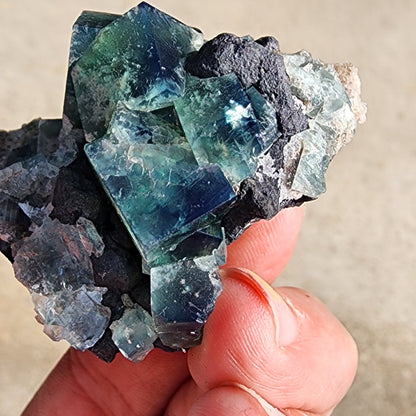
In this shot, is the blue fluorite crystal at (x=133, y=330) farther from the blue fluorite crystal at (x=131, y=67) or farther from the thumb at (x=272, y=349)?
the blue fluorite crystal at (x=131, y=67)

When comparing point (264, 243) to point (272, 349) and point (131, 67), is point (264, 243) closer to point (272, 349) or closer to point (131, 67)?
point (272, 349)

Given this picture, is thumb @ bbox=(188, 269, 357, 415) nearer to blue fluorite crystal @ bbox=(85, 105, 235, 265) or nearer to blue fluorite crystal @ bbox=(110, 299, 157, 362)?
blue fluorite crystal @ bbox=(110, 299, 157, 362)

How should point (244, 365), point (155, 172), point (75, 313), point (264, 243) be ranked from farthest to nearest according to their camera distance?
1. point (264, 243)
2. point (244, 365)
3. point (75, 313)
4. point (155, 172)

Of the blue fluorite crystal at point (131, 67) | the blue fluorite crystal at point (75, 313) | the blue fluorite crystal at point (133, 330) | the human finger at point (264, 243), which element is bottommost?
the human finger at point (264, 243)

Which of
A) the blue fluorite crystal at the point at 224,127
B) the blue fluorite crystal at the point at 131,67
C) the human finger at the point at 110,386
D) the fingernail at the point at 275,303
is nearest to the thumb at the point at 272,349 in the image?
the fingernail at the point at 275,303

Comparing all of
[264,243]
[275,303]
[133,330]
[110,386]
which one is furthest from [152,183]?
[110,386]

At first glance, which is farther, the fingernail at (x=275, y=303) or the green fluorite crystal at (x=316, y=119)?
the fingernail at (x=275, y=303)

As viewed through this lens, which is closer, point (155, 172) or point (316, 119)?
point (155, 172)
